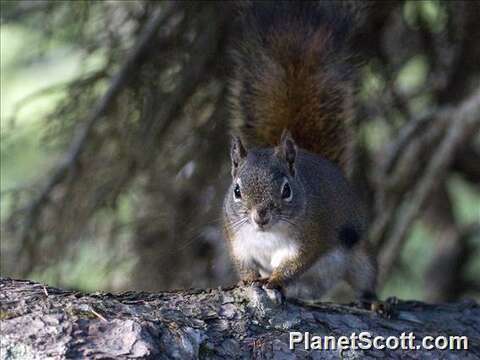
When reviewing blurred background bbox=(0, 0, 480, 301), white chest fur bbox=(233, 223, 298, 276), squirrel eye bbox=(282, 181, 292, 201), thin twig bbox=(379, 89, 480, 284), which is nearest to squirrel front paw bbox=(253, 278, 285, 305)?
white chest fur bbox=(233, 223, 298, 276)

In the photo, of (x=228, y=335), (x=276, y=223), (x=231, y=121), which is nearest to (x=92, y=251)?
(x=231, y=121)

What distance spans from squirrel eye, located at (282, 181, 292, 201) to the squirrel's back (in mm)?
460

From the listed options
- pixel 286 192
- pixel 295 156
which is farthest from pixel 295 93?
pixel 286 192

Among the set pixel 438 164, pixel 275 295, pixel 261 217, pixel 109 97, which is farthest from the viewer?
pixel 438 164

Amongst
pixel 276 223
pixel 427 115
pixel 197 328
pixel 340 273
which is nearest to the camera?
pixel 197 328

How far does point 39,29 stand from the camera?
288cm

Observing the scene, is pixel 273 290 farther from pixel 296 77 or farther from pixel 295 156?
pixel 296 77

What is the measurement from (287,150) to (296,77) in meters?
0.50

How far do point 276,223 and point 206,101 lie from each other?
2.63 ft

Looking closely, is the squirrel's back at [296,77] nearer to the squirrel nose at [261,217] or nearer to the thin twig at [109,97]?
the thin twig at [109,97]

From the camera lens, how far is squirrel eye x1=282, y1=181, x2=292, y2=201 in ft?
7.91

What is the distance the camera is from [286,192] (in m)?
2.42

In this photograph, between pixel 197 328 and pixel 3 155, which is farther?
pixel 3 155

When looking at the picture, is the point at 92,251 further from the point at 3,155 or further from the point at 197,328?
the point at 197,328
